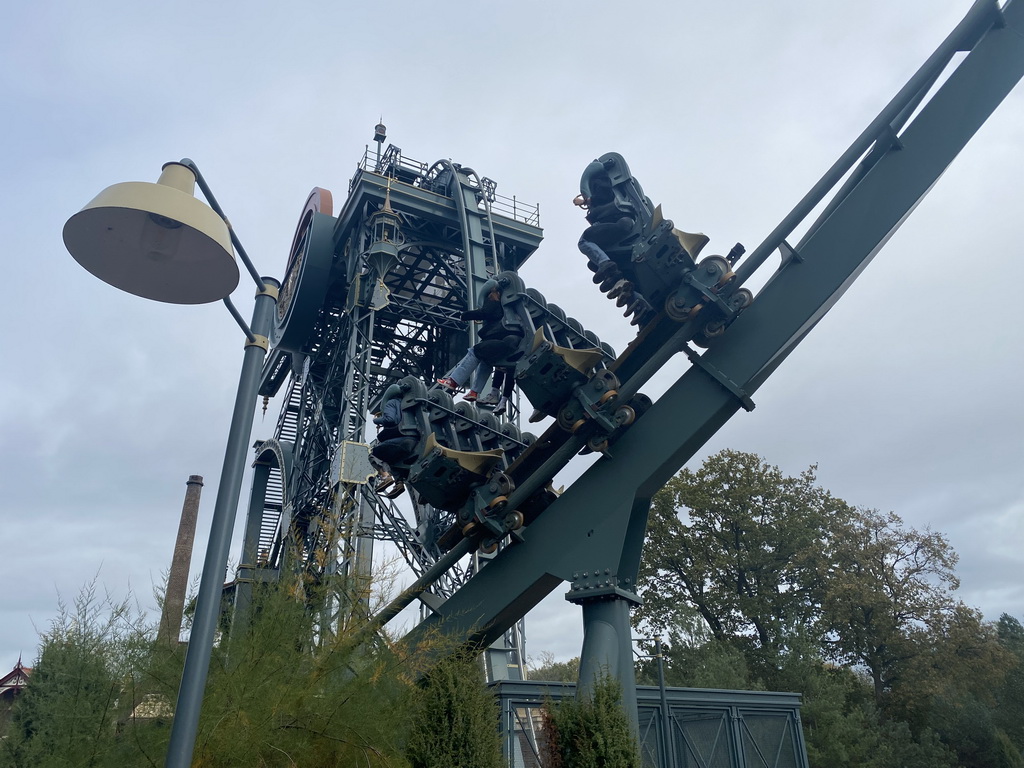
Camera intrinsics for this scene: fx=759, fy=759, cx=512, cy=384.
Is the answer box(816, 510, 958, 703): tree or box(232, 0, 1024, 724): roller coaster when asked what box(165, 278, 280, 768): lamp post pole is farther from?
box(816, 510, 958, 703): tree

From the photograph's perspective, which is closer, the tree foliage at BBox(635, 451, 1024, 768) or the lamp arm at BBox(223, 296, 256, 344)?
the lamp arm at BBox(223, 296, 256, 344)

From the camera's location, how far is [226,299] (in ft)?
16.3

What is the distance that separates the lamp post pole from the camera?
12.7 feet

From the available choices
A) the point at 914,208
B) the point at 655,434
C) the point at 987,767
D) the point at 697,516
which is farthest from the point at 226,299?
the point at 987,767

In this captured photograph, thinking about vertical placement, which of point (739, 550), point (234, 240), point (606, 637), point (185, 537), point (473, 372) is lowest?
point (606, 637)

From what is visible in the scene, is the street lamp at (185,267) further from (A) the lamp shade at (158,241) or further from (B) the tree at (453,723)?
(B) the tree at (453,723)

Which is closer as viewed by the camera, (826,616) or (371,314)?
(371,314)

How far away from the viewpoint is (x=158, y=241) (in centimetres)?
442

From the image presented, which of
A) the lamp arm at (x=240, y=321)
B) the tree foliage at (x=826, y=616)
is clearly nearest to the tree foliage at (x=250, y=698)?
the lamp arm at (x=240, y=321)

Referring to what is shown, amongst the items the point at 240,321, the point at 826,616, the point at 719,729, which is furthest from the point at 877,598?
the point at 240,321

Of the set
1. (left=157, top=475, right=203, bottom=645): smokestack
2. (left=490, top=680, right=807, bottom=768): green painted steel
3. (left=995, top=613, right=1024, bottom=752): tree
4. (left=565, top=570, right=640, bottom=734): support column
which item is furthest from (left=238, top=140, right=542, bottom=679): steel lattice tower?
(left=995, top=613, right=1024, bottom=752): tree

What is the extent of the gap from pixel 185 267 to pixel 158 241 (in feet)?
0.67

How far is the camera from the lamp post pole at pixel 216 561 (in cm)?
388

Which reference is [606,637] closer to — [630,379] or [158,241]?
[630,379]
